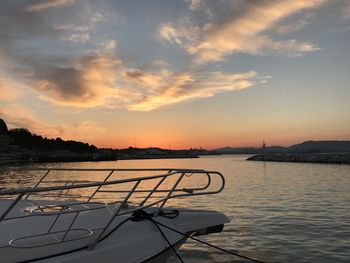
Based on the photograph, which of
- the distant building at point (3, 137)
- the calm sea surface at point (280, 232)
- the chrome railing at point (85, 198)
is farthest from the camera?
the distant building at point (3, 137)

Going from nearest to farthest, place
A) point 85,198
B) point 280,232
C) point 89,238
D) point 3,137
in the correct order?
point 89,238 → point 85,198 → point 280,232 → point 3,137

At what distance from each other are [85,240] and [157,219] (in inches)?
57.2

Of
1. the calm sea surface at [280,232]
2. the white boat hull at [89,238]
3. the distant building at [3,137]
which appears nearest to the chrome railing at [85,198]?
the white boat hull at [89,238]

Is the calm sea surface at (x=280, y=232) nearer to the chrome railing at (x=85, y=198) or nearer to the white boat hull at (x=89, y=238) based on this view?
the chrome railing at (x=85, y=198)

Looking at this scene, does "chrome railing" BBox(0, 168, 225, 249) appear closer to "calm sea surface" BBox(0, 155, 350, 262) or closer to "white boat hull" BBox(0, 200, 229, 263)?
"white boat hull" BBox(0, 200, 229, 263)

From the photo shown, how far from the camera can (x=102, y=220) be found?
583 cm

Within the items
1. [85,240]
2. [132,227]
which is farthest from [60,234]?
[132,227]

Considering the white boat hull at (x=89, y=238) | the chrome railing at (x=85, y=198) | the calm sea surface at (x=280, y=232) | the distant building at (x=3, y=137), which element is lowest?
the calm sea surface at (x=280, y=232)

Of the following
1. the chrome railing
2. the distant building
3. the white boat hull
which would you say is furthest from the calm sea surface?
the distant building

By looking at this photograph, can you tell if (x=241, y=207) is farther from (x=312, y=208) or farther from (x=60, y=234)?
(x=60, y=234)

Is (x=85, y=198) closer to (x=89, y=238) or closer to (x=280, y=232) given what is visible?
(x=89, y=238)

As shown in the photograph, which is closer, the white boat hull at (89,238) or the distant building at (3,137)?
the white boat hull at (89,238)

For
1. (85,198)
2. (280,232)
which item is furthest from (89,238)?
(280,232)

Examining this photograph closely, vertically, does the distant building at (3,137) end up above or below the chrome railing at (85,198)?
A: above
